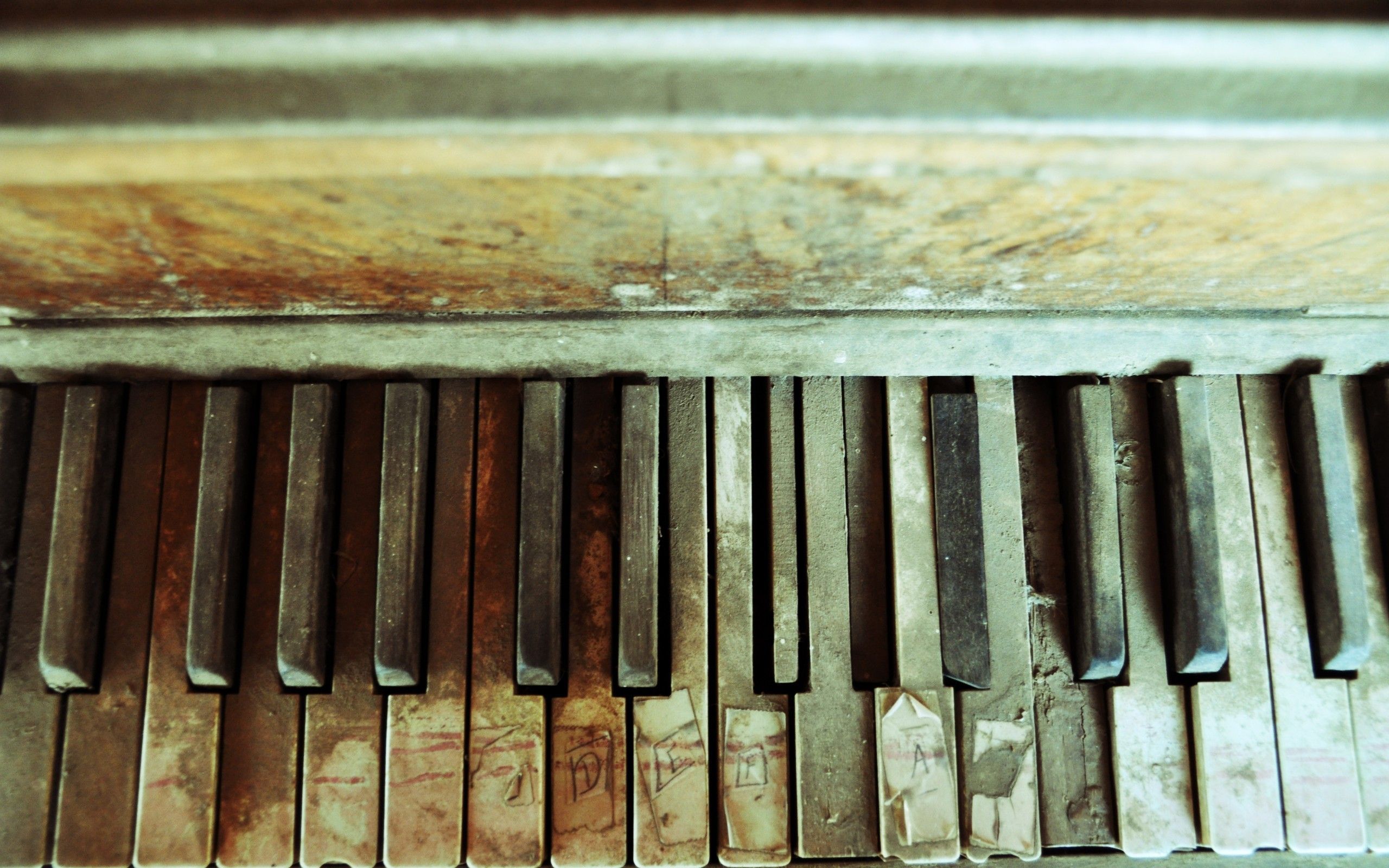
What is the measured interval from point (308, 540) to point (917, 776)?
120 cm

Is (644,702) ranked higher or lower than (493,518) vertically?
lower

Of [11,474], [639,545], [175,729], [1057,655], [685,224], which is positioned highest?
[685,224]

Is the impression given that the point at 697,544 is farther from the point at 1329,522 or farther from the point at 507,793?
the point at 1329,522

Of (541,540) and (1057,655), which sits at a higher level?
(541,540)

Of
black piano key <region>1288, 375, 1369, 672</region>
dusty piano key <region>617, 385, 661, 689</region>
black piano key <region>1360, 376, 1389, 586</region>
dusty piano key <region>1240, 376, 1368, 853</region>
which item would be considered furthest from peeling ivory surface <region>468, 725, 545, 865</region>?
black piano key <region>1360, 376, 1389, 586</region>

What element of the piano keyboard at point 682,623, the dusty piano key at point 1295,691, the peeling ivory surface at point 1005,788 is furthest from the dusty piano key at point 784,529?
the dusty piano key at point 1295,691

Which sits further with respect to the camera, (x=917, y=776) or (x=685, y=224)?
(x=917, y=776)

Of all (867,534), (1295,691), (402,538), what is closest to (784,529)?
(867,534)

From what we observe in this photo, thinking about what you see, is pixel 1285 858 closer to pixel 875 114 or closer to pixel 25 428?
pixel 875 114

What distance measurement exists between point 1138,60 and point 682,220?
634mm

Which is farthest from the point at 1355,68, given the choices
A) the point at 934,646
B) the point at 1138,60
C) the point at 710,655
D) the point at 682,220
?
the point at 710,655

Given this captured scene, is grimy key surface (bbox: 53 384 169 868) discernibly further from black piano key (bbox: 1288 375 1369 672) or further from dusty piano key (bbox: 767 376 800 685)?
black piano key (bbox: 1288 375 1369 672)

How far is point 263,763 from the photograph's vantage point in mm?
1627

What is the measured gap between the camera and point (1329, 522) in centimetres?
169
